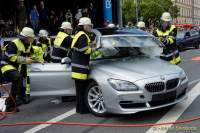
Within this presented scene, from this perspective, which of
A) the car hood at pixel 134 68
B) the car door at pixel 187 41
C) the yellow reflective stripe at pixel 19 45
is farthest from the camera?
the car door at pixel 187 41

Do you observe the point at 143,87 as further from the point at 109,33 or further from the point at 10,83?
the point at 10,83

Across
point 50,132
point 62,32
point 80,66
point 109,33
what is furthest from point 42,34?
point 50,132

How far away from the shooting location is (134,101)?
7.18m

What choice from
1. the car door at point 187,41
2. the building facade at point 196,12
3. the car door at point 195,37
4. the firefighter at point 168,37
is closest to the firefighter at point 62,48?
the firefighter at point 168,37

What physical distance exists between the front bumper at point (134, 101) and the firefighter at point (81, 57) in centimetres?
79

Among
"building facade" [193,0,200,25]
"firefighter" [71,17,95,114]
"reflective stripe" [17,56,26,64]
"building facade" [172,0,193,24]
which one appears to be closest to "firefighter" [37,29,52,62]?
"reflective stripe" [17,56,26,64]

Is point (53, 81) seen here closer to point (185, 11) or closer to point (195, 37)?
point (195, 37)

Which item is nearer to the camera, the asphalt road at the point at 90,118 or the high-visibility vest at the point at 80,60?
the asphalt road at the point at 90,118

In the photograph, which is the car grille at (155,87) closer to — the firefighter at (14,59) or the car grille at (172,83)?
the car grille at (172,83)

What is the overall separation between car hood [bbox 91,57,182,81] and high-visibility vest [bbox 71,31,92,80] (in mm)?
220

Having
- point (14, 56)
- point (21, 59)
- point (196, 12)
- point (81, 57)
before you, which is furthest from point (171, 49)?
point (196, 12)

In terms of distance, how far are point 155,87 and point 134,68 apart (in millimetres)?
574

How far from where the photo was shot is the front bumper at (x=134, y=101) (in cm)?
716

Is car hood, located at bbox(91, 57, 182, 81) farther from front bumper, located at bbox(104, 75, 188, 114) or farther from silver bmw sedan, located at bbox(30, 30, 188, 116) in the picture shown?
front bumper, located at bbox(104, 75, 188, 114)
